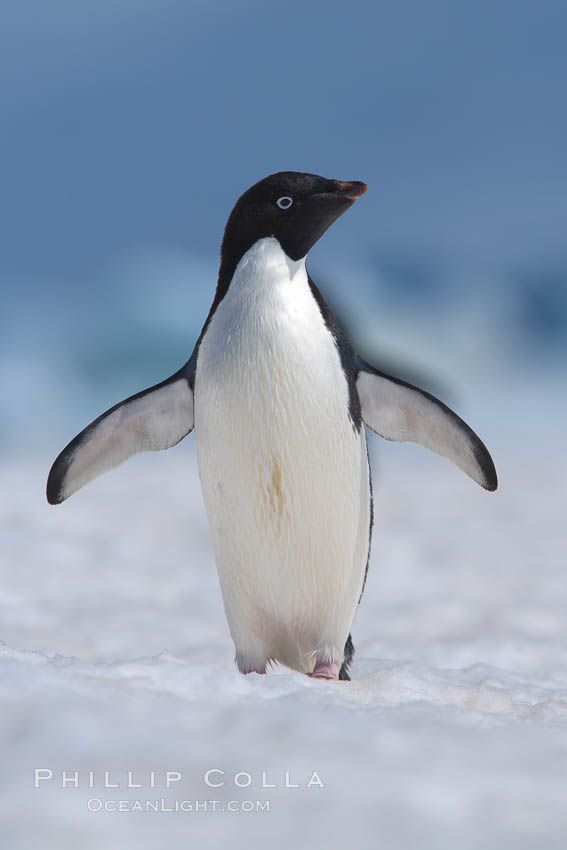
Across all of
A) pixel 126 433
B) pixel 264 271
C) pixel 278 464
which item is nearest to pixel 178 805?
pixel 278 464

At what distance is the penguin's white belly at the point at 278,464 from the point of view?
2.03 metres

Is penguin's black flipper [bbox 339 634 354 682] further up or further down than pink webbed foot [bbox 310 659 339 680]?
further down

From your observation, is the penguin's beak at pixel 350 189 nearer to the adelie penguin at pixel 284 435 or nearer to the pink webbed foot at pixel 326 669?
the adelie penguin at pixel 284 435

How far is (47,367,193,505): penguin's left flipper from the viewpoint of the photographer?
92.1 inches

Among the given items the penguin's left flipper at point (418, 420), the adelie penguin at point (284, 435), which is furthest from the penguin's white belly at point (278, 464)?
the penguin's left flipper at point (418, 420)

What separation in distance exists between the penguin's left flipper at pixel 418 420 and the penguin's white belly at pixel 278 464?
0.14 meters

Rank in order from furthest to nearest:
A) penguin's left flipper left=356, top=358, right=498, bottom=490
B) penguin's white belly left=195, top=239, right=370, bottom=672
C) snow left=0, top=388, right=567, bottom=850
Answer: penguin's left flipper left=356, top=358, right=498, bottom=490 < penguin's white belly left=195, top=239, right=370, bottom=672 < snow left=0, top=388, right=567, bottom=850

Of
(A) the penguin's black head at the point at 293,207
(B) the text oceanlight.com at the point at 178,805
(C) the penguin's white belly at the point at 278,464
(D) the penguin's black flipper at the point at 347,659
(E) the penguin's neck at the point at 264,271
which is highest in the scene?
(A) the penguin's black head at the point at 293,207

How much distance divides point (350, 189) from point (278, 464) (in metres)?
0.73

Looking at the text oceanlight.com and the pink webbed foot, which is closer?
the text oceanlight.com

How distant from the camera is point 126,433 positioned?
2387 mm

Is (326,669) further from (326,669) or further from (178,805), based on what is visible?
(178,805)

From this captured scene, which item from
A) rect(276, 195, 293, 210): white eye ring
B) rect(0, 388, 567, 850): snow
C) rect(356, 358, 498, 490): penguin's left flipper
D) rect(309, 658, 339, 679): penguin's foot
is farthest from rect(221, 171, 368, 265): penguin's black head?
rect(309, 658, 339, 679): penguin's foot

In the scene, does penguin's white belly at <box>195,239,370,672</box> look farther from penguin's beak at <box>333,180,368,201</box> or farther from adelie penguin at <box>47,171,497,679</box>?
penguin's beak at <box>333,180,368,201</box>
